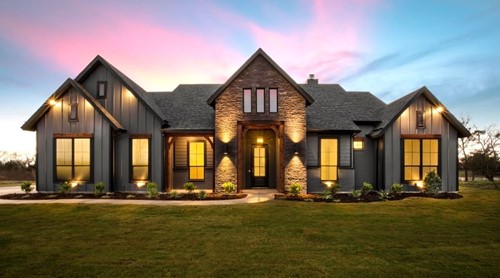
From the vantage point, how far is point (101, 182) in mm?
13984

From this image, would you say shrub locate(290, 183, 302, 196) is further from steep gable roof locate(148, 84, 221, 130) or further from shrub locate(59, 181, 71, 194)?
shrub locate(59, 181, 71, 194)

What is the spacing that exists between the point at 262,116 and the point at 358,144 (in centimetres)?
664

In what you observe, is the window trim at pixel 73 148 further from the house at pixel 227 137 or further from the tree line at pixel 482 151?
the tree line at pixel 482 151

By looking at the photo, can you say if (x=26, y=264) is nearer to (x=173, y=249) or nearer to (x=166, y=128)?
(x=173, y=249)

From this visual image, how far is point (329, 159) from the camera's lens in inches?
609

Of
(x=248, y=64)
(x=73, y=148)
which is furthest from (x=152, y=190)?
(x=248, y=64)

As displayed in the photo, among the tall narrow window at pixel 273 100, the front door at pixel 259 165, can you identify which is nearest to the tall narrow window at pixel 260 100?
the tall narrow window at pixel 273 100

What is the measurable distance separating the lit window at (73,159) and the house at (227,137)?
0.17 ft

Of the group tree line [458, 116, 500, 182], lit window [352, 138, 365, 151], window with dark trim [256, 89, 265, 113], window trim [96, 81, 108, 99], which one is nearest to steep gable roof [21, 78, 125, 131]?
window trim [96, 81, 108, 99]

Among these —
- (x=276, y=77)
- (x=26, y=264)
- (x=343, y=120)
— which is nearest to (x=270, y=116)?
(x=276, y=77)

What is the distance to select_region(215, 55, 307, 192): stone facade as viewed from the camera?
14.6 meters

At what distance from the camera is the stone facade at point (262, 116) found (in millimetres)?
14594

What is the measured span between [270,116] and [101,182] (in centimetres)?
950

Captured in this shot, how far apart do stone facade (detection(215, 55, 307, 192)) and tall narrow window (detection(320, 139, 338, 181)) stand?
146 cm
